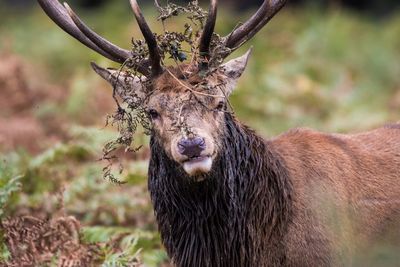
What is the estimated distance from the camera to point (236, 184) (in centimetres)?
667

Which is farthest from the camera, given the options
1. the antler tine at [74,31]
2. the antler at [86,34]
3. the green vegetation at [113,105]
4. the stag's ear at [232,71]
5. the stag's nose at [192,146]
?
the green vegetation at [113,105]

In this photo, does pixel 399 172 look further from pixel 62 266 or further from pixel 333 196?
pixel 62 266

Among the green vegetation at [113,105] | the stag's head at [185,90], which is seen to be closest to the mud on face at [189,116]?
the stag's head at [185,90]

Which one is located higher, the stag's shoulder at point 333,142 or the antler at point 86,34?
the antler at point 86,34

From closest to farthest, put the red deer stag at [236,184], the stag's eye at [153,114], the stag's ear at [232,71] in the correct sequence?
1. the red deer stag at [236,184]
2. the stag's eye at [153,114]
3. the stag's ear at [232,71]

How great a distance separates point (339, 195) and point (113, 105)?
6369mm

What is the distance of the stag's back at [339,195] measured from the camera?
6.65 m

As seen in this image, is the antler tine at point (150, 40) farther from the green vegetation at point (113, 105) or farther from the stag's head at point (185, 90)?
the green vegetation at point (113, 105)

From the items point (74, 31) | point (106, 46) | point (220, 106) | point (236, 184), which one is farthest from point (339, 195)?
point (74, 31)

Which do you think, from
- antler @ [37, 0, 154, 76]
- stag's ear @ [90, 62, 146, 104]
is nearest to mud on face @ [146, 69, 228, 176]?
stag's ear @ [90, 62, 146, 104]

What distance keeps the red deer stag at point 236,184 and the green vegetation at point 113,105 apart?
74 centimetres

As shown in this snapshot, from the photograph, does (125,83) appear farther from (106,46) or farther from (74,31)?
(74,31)

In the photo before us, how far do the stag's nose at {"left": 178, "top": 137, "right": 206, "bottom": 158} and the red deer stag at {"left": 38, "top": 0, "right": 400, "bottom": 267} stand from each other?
101mm

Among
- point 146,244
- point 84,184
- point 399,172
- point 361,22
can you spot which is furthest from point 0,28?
point 399,172
